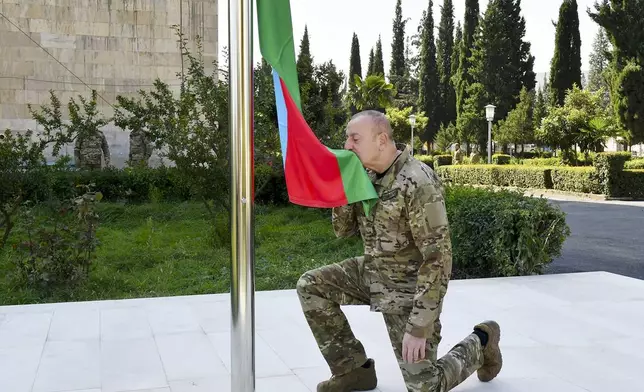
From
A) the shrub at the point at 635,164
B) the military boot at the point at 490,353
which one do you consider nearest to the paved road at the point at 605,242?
the military boot at the point at 490,353

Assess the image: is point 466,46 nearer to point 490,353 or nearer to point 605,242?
point 605,242

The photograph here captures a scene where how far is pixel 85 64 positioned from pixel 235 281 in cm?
1408

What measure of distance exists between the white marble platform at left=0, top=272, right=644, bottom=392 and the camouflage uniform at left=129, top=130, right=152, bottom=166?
884cm

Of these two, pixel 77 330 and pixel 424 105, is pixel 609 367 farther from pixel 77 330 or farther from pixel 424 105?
pixel 424 105

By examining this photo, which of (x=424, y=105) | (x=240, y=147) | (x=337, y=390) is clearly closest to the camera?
(x=240, y=147)

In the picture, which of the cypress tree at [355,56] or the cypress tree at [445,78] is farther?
the cypress tree at [355,56]

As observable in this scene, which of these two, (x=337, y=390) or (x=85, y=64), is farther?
(x=85, y=64)

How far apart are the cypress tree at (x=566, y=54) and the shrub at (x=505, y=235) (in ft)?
86.7

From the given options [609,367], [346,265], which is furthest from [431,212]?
[609,367]

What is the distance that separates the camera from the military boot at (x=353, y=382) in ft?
10.8

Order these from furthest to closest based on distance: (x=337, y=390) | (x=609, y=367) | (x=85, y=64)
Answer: (x=85, y=64), (x=609, y=367), (x=337, y=390)

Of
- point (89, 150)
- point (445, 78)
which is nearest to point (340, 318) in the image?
point (89, 150)

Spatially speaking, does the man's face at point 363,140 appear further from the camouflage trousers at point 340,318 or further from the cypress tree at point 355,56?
the cypress tree at point 355,56

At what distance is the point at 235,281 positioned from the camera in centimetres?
239
